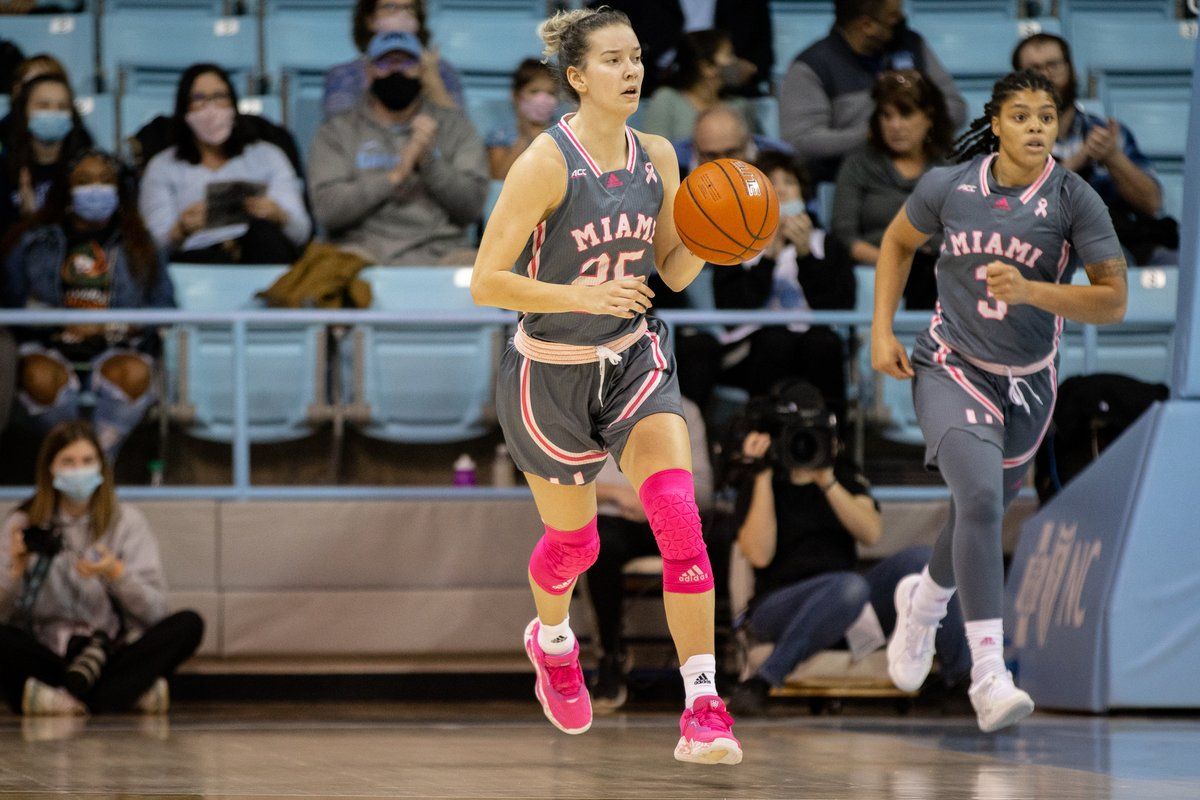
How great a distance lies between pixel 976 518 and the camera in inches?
211

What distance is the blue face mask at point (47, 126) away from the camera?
8.70m

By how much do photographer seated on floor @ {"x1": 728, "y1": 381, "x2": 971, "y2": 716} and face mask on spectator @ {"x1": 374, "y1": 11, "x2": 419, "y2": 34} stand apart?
10.2 ft

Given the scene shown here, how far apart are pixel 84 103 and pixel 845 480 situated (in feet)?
16.5

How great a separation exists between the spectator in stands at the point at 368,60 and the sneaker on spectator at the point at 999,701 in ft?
15.9

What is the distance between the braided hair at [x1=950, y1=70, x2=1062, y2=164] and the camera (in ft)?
17.9

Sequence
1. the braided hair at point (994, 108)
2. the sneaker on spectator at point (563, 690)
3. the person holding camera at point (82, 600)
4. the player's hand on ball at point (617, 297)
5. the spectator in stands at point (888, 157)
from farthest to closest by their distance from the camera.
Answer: the spectator in stands at point (888, 157) < the person holding camera at point (82, 600) < the braided hair at point (994, 108) < the sneaker on spectator at point (563, 690) < the player's hand on ball at point (617, 297)

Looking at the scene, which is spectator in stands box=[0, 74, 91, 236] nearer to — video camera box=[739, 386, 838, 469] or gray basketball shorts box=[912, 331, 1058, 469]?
video camera box=[739, 386, 838, 469]

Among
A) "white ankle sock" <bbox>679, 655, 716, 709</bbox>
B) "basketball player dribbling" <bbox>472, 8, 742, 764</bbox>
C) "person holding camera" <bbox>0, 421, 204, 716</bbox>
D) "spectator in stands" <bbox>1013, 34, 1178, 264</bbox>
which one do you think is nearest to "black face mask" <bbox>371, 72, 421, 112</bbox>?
"person holding camera" <bbox>0, 421, 204, 716</bbox>

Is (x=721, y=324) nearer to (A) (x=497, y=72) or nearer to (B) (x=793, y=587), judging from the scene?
(B) (x=793, y=587)

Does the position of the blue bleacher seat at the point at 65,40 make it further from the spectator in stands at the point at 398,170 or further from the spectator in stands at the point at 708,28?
the spectator in stands at the point at 708,28

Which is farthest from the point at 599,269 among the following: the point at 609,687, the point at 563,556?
the point at 609,687

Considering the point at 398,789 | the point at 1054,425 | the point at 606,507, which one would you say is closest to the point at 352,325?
the point at 606,507

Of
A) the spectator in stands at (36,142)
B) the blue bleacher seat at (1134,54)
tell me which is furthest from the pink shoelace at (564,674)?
the blue bleacher seat at (1134,54)

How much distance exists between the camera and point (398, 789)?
439 centimetres
